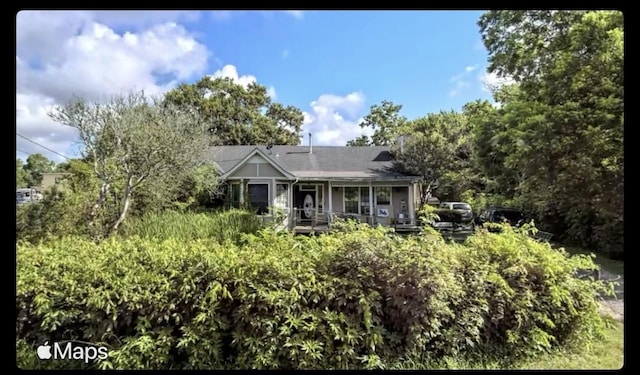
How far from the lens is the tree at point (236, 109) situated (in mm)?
23344

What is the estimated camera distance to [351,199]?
15078 millimetres

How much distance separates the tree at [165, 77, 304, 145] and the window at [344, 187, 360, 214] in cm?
981

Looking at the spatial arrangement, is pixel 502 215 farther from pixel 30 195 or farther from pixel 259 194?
pixel 30 195

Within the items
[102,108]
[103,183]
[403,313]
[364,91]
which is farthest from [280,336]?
[102,108]

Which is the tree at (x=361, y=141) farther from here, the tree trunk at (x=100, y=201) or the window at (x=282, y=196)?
the tree trunk at (x=100, y=201)

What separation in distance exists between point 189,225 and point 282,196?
624 centimetres

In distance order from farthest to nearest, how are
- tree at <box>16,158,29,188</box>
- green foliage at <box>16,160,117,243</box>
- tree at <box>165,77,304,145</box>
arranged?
tree at <box>165,77,304,145</box> → green foliage at <box>16,160,117,243</box> → tree at <box>16,158,29,188</box>

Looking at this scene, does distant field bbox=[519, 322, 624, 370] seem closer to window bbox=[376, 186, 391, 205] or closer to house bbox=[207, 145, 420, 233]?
house bbox=[207, 145, 420, 233]

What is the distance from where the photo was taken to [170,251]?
2850mm

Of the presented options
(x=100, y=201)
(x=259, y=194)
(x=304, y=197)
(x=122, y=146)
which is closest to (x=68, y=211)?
(x=100, y=201)

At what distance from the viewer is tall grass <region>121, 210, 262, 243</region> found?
7.33 metres

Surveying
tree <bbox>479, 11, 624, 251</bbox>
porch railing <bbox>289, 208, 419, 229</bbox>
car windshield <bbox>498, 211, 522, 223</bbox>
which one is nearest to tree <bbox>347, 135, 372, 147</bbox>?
porch railing <bbox>289, 208, 419, 229</bbox>
